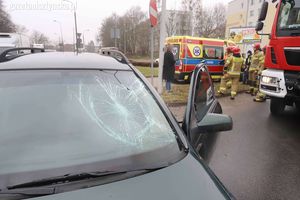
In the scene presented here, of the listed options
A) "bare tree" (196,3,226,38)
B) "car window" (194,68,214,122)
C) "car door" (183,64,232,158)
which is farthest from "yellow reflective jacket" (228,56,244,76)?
"bare tree" (196,3,226,38)

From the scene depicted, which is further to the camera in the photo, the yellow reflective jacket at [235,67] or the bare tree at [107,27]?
the bare tree at [107,27]

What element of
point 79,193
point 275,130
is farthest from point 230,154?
point 79,193

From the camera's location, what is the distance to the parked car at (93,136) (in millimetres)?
1526

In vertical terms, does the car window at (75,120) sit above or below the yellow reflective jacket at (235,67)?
above

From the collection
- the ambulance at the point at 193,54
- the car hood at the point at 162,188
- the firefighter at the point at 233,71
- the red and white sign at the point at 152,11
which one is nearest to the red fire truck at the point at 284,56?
the red and white sign at the point at 152,11

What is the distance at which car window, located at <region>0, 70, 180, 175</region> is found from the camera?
68.6 inches

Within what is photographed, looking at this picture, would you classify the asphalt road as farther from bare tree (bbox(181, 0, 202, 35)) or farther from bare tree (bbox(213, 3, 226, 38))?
bare tree (bbox(213, 3, 226, 38))

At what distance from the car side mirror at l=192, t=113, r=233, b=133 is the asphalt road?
1.10m

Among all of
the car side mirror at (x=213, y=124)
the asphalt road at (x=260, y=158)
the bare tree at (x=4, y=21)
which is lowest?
the asphalt road at (x=260, y=158)

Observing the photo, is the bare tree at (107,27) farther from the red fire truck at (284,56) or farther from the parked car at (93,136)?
the parked car at (93,136)

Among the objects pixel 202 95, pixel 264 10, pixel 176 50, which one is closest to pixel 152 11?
pixel 264 10

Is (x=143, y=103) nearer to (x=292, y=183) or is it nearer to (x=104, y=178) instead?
(x=104, y=178)

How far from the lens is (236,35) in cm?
2309

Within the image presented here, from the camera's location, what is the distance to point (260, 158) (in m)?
4.57
